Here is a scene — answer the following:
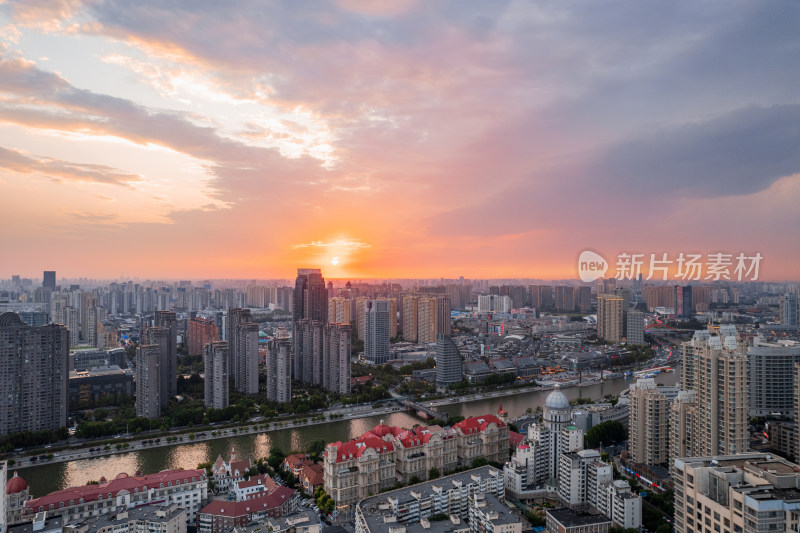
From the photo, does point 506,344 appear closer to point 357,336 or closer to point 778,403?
point 357,336

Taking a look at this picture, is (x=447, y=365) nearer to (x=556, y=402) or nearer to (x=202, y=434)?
(x=202, y=434)

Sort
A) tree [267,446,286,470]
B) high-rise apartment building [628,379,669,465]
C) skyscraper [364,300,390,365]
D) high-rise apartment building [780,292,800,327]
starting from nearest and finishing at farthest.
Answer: high-rise apartment building [628,379,669,465] < tree [267,446,286,470] < high-rise apartment building [780,292,800,327] < skyscraper [364,300,390,365]

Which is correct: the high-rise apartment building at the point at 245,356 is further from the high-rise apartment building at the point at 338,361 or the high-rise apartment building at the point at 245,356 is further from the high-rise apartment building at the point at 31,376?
the high-rise apartment building at the point at 31,376

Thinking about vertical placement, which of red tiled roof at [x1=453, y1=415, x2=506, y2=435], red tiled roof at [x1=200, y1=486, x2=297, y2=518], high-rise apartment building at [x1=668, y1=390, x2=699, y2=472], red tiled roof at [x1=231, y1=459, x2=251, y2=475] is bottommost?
red tiled roof at [x1=231, y1=459, x2=251, y2=475]

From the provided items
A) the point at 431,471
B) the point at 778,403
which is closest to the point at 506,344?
the point at 778,403

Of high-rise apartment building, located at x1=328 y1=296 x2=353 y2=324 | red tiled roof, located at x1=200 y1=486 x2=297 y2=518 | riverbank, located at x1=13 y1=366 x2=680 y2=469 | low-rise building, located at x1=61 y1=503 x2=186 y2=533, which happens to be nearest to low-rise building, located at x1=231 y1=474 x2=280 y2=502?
red tiled roof, located at x1=200 y1=486 x2=297 y2=518

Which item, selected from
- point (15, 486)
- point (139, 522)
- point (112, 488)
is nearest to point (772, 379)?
point (139, 522)

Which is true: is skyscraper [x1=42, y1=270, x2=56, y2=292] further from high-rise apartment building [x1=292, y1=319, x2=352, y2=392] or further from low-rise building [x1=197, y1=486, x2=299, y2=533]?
low-rise building [x1=197, y1=486, x2=299, y2=533]
